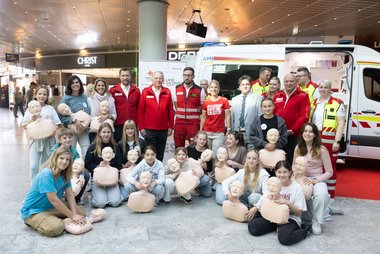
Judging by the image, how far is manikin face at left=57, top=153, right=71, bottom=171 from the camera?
10.0 ft

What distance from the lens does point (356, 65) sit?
5.76 meters

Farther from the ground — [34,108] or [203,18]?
A: [203,18]

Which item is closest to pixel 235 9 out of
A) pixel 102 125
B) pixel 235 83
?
pixel 235 83

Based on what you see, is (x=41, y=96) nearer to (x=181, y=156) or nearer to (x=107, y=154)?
(x=107, y=154)

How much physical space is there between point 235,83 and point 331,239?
11.7 feet

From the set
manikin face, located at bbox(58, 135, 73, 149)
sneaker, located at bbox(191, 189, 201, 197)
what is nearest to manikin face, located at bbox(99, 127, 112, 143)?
manikin face, located at bbox(58, 135, 73, 149)

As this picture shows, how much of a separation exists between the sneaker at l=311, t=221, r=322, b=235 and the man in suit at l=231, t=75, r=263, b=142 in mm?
1532

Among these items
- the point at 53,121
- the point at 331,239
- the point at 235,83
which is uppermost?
the point at 235,83

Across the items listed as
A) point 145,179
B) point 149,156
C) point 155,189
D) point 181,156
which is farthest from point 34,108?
point 181,156

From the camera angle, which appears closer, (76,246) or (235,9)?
(76,246)

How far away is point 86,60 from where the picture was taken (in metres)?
20.5

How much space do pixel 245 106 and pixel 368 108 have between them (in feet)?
8.47

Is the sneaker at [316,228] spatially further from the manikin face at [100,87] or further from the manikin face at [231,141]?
the manikin face at [100,87]

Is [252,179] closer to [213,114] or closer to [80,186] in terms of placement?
[213,114]
